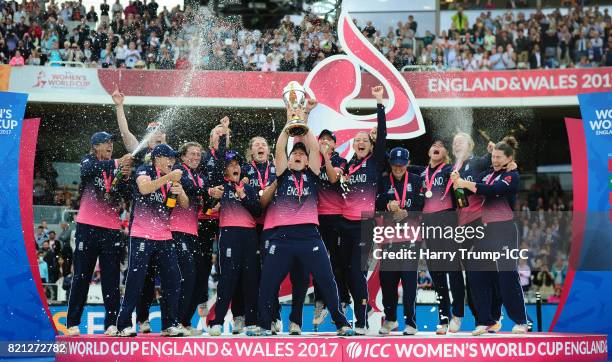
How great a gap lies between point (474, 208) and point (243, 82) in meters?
8.76

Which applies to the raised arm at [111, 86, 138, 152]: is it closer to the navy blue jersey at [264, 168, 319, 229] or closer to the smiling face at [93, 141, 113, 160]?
the smiling face at [93, 141, 113, 160]

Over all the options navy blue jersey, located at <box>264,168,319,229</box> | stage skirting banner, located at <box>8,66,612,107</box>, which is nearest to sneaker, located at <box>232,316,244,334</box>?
navy blue jersey, located at <box>264,168,319,229</box>

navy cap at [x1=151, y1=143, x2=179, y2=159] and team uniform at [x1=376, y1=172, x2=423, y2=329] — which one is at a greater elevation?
navy cap at [x1=151, y1=143, x2=179, y2=159]

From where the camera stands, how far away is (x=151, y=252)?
7.92 m

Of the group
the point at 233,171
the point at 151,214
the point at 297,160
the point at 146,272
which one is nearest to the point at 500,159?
the point at 297,160

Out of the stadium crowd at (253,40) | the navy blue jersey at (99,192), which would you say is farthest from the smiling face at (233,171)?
the stadium crowd at (253,40)

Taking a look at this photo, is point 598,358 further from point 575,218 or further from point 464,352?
point 575,218

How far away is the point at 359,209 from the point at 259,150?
1.06 meters

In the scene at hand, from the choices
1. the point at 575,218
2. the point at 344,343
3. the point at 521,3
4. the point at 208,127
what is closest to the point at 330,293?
the point at 344,343

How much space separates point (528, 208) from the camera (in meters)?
19.9

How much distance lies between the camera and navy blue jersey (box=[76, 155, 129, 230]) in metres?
8.43

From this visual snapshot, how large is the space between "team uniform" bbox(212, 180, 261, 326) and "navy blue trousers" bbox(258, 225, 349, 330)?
54 cm

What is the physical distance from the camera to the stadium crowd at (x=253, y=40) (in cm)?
1731

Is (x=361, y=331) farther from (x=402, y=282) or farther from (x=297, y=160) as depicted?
(x=297, y=160)
